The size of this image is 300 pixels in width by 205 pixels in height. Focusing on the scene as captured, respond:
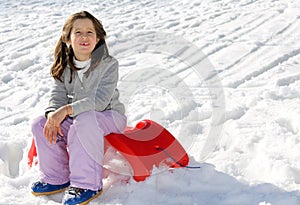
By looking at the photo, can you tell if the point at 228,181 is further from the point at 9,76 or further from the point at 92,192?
the point at 9,76

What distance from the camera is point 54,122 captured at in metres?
2.20

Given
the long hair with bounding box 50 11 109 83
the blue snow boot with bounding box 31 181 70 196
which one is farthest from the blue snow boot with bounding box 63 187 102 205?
the long hair with bounding box 50 11 109 83

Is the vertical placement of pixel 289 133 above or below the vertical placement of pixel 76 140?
below

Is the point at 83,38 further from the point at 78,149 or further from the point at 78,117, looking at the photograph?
the point at 78,149

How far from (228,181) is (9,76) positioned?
2599 mm

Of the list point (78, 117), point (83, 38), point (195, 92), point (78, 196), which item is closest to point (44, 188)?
point (78, 196)

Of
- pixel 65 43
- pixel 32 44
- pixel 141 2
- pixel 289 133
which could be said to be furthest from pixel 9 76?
pixel 141 2

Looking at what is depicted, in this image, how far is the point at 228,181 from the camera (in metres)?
2.25

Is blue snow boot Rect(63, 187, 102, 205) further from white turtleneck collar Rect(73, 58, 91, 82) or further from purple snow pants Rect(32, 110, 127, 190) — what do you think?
white turtleneck collar Rect(73, 58, 91, 82)

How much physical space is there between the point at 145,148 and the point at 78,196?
1.35 ft

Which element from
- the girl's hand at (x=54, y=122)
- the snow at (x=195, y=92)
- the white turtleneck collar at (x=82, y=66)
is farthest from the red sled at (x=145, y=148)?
the white turtleneck collar at (x=82, y=66)

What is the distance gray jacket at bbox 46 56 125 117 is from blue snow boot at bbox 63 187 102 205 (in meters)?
0.36

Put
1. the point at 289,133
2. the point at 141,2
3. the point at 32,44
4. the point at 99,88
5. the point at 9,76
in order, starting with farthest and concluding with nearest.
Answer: the point at 141,2
the point at 32,44
the point at 9,76
the point at 289,133
the point at 99,88

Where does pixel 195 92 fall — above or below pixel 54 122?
below
